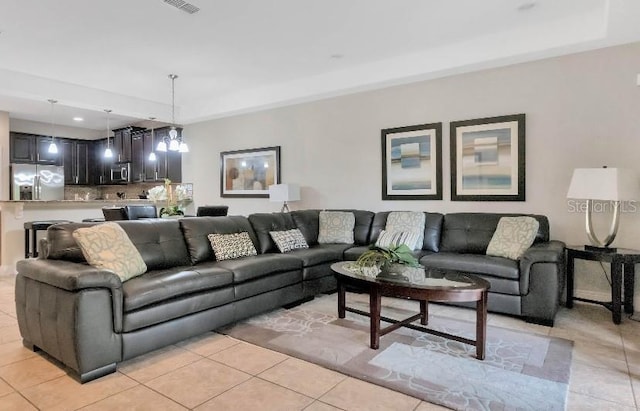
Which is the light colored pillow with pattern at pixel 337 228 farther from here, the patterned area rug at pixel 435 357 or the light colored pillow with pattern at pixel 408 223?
the patterned area rug at pixel 435 357

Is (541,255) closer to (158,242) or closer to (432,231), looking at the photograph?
(432,231)

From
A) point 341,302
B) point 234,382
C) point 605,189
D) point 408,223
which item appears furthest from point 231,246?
point 605,189

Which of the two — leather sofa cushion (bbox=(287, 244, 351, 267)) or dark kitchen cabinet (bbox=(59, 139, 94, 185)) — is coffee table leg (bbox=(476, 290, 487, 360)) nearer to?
leather sofa cushion (bbox=(287, 244, 351, 267))

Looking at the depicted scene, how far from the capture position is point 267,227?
4605 mm

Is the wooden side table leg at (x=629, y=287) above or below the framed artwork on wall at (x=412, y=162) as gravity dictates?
below

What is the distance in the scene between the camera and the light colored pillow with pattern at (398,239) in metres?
4.45

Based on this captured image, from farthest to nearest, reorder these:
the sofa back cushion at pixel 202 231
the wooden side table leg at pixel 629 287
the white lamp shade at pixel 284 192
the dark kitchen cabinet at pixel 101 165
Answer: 1. the dark kitchen cabinet at pixel 101 165
2. the white lamp shade at pixel 284 192
3. the sofa back cushion at pixel 202 231
4. the wooden side table leg at pixel 629 287

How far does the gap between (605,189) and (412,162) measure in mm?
2168

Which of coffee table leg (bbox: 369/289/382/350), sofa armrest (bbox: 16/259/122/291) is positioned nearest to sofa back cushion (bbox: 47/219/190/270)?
sofa armrest (bbox: 16/259/122/291)

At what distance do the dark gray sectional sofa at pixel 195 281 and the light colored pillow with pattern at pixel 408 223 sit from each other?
10 cm

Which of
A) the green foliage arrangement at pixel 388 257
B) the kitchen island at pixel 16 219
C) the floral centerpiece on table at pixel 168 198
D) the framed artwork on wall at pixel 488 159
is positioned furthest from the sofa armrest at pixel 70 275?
the framed artwork on wall at pixel 488 159

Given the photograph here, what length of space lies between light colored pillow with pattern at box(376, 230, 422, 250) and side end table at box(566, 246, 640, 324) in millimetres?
1506

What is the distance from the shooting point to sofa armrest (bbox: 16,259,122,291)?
2393 millimetres

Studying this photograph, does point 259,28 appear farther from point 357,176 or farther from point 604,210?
point 604,210
